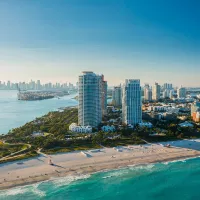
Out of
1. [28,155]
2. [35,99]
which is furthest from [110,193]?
[35,99]

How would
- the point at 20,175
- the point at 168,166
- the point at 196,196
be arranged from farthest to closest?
the point at 168,166, the point at 20,175, the point at 196,196

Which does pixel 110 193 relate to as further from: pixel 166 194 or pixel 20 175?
pixel 20 175

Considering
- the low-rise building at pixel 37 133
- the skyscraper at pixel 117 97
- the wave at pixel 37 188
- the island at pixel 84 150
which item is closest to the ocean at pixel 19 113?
the low-rise building at pixel 37 133

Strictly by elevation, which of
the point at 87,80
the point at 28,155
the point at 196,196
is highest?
the point at 87,80

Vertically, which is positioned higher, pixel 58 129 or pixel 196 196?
pixel 58 129

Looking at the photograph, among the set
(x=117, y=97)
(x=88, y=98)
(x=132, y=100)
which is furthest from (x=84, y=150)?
(x=117, y=97)

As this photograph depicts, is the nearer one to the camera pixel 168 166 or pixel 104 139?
pixel 168 166

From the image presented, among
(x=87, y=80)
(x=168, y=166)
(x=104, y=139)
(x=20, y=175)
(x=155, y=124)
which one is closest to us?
(x=20, y=175)
